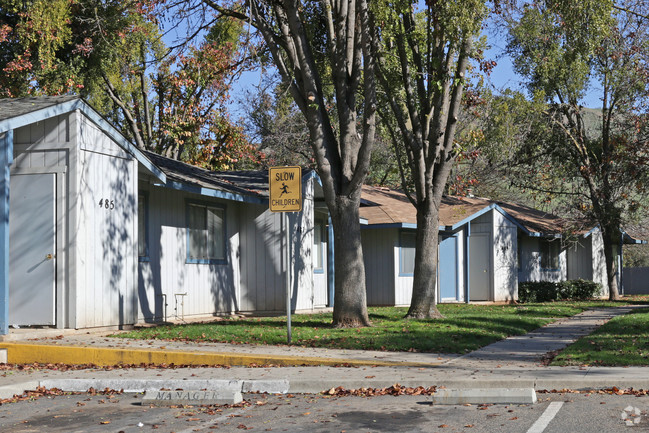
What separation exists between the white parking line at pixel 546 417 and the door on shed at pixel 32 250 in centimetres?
931

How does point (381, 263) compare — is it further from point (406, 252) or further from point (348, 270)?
point (348, 270)

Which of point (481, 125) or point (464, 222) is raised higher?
point (481, 125)

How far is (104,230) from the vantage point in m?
15.5

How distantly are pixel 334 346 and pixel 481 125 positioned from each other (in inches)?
611

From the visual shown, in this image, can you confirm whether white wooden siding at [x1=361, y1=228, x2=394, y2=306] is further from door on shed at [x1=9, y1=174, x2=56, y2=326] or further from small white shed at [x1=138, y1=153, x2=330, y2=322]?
door on shed at [x1=9, y1=174, x2=56, y2=326]

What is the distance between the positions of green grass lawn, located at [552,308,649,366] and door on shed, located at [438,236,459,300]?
Answer: 11852 millimetres

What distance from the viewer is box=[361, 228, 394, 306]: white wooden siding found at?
28.1 metres

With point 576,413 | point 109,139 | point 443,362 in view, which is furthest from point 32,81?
point 576,413

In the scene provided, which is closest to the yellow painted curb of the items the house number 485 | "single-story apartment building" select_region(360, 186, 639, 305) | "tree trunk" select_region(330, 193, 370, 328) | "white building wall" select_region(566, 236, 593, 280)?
the house number 485

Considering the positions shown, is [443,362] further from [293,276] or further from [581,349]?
[293,276]

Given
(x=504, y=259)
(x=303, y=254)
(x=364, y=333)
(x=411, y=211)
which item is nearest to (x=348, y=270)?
(x=364, y=333)

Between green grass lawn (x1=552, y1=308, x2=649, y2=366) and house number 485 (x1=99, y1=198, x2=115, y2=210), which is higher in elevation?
house number 485 (x1=99, y1=198, x2=115, y2=210)

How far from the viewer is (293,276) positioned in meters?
21.6

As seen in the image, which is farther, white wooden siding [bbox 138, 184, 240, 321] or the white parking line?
white wooden siding [bbox 138, 184, 240, 321]
